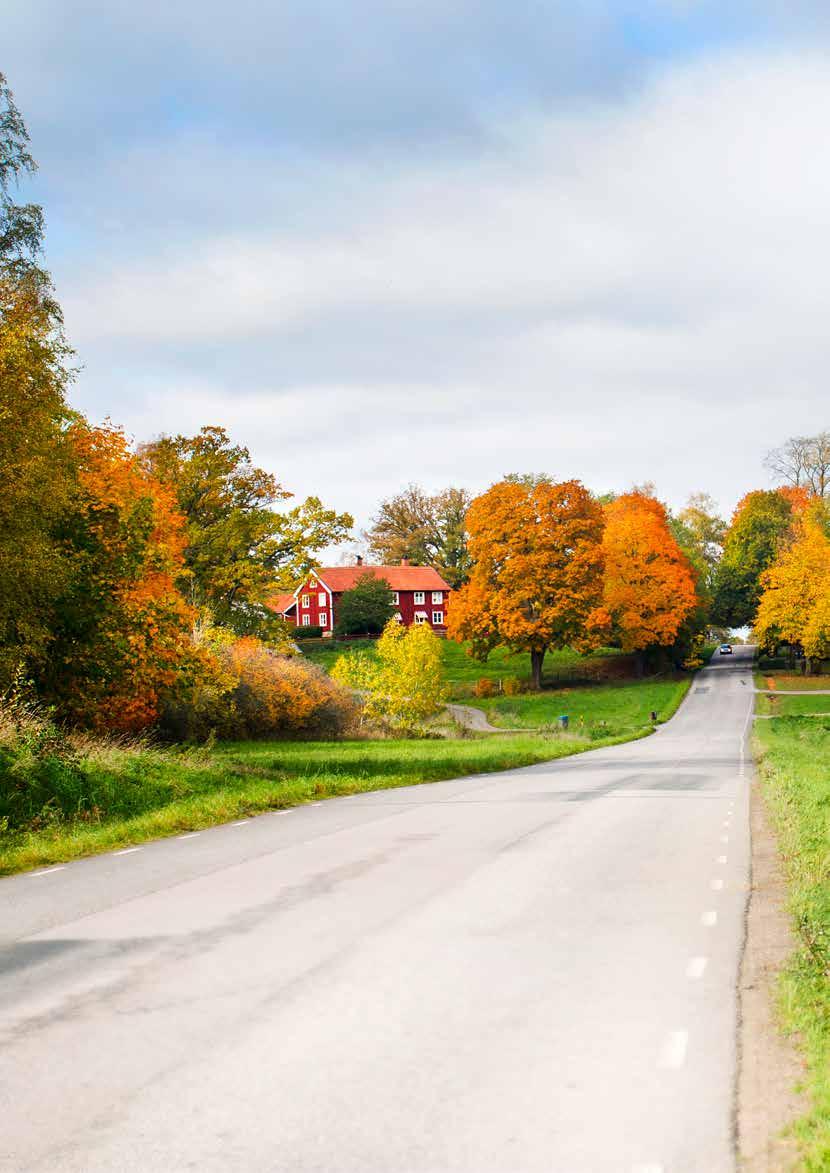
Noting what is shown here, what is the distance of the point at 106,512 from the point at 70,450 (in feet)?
5.10

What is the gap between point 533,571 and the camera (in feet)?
236

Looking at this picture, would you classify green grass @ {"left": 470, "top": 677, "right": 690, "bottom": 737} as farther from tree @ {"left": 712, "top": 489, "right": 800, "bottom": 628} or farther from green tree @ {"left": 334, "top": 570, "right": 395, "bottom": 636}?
green tree @ {"left": 334, "top": 570, "right": 395, "bottom": 636}

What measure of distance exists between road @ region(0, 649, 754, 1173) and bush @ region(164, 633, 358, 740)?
76.9 feet

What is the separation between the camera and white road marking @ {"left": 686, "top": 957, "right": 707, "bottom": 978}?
7527 mm

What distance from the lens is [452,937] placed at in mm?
8508

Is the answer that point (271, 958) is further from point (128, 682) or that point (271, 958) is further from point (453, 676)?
point (453, 676)

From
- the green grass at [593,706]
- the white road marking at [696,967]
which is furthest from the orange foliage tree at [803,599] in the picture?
the white road marking at [696,967]

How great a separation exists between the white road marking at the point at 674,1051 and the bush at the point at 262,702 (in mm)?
29661

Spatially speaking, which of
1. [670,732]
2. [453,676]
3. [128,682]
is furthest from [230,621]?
[453,676]

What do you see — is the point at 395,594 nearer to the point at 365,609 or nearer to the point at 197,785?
the point at 365,609

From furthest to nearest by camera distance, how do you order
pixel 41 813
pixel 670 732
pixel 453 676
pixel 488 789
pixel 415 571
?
pixel 415 571 < pixel 453 676 < pixel 670 732 < pixel 488 789 < pixel 41 813

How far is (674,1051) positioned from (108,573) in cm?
2002

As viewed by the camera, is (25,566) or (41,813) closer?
(41,813)

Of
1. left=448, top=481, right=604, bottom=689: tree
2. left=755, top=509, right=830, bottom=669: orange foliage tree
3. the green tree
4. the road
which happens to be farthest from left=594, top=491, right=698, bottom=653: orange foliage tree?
the road
